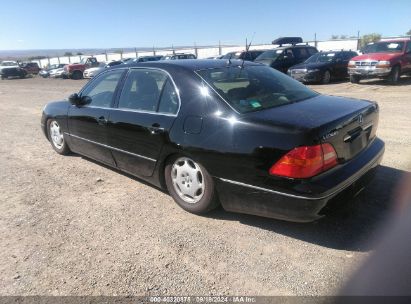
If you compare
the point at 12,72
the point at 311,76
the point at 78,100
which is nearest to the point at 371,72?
the point at 311,76

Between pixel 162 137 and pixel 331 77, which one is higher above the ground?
pixel 162 137

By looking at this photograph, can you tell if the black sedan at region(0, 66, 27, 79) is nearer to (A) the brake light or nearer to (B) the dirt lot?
(A) the brake light

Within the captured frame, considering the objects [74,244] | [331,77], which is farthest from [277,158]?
[331,77]

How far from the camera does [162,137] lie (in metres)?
3.85

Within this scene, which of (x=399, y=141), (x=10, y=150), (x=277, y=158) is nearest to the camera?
(x=277, y=158)

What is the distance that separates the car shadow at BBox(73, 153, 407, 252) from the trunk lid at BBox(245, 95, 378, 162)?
1.65 feet

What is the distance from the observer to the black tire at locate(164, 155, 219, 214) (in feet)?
11.7

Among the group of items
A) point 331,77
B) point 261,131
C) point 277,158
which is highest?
point 261,131

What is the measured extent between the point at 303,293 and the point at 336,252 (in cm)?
63

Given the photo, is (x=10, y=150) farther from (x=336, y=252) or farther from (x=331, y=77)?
(x=331, y=77)

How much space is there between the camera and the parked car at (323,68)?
1623 centimetres

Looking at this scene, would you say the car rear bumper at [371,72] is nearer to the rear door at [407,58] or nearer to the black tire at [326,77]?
the rear door at [407,58]

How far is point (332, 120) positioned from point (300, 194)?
0.69 m

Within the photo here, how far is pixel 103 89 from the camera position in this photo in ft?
16.7
